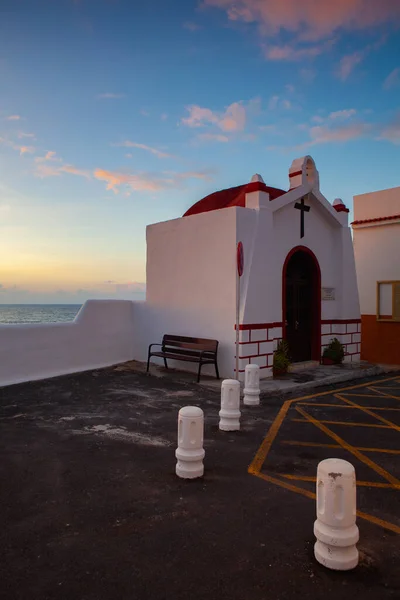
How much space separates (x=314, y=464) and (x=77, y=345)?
8.09 metres

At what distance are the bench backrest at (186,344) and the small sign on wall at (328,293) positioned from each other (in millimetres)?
4144

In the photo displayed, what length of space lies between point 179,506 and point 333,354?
9.43m

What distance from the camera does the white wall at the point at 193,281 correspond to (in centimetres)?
1047

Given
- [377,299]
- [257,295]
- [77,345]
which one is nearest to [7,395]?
[77,345]

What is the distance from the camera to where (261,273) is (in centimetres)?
1059

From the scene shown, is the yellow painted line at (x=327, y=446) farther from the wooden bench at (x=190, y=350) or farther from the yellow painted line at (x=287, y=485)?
the wooden bench at (x=190, y=350)

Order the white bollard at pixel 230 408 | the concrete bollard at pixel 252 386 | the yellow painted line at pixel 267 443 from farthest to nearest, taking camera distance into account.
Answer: the concrete bollard at pixel 252 386
the white bollard at pixel 230 408
the yellow painted line at pixel 267 443

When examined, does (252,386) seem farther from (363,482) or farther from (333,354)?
(333,354)

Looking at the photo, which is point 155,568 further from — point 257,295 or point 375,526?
point 257,295

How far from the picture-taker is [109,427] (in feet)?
22.0

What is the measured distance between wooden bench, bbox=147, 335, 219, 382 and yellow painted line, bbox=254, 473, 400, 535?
5281 mm

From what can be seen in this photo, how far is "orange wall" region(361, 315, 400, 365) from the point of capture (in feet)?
45.4

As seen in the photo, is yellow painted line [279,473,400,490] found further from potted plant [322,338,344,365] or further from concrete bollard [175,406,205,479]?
potted plant [322,338,344,365]

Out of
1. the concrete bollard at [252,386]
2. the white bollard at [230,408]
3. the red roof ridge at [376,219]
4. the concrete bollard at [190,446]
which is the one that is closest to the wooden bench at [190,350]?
the concrete bollard at [252,386]
